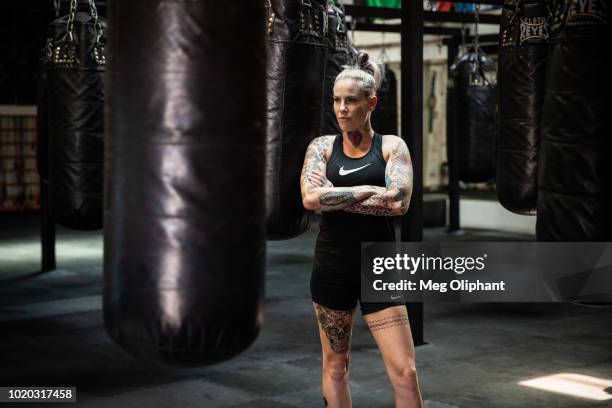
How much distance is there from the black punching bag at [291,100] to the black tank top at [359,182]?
0.55 meters

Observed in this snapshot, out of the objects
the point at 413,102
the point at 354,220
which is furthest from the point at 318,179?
the point at 413,102

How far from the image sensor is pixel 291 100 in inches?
152

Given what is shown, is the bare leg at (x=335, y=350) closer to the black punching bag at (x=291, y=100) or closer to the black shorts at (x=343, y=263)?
the black shorts at (x=343, y=263)

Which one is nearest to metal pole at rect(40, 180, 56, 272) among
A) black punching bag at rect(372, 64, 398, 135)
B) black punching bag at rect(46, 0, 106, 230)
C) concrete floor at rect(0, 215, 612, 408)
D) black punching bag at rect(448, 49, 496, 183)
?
concrete floor at rect(0, 215, 612, 408)

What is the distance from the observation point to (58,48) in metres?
5.25

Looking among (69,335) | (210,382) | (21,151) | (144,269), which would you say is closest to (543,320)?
(210,382)

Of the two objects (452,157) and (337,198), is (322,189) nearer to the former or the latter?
(337,198)

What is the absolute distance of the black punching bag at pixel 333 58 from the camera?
4.60 m

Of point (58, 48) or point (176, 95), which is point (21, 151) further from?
point (176, 95)

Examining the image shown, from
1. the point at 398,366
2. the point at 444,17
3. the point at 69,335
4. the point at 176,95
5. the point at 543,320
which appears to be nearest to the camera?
the point at 176,95

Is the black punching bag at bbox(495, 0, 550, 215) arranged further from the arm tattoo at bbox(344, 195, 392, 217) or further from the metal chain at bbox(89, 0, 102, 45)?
the metal chain at bbox(89, 0, 102, 45)

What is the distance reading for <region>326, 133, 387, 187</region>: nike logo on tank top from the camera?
316 centimetres

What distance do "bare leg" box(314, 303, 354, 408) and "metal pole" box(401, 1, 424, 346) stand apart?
7.14 ft

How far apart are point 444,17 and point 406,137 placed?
3.66 meters
